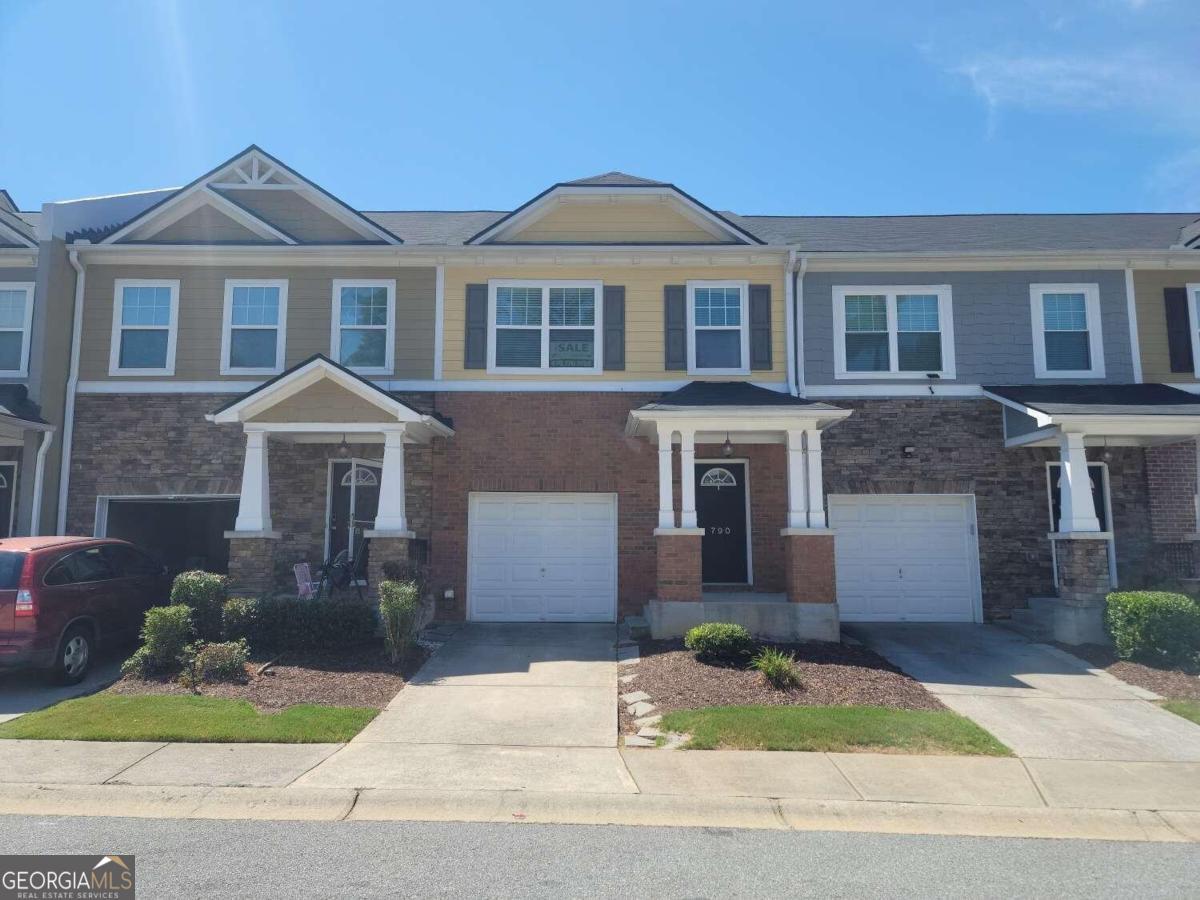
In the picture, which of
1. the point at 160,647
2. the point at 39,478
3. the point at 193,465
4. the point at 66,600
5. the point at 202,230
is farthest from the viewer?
the point at 202,230

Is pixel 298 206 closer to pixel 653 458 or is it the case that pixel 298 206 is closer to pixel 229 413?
pixel 229 413

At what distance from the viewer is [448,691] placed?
9.41 m

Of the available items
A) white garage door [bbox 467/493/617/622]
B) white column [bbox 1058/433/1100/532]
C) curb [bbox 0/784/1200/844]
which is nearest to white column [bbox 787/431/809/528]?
white garage door [bbox 467/493/617/622]

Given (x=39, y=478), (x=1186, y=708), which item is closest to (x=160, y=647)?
(x=39, y=478)

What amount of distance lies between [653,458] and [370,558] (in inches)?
189

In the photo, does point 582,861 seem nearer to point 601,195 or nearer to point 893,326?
point 893,326

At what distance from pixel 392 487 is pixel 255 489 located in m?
2.02

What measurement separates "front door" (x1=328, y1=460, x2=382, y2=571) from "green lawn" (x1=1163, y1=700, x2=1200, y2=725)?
1119cm

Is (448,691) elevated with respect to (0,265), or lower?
lower

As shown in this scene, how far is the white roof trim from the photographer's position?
14.1 m

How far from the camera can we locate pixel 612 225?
1438cm

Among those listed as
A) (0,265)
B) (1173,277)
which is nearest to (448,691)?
(0,265)

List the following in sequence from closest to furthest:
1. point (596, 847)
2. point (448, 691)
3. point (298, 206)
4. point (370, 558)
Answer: point (596, 847) → point (448, 691) → point (370, 558) → point (298, 206)

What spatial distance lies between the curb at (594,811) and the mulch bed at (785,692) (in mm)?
2088
